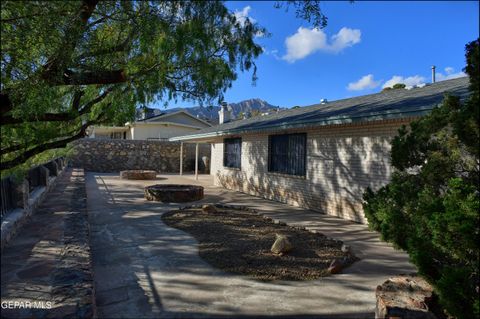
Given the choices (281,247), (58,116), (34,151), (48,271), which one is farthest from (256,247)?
(34,151)

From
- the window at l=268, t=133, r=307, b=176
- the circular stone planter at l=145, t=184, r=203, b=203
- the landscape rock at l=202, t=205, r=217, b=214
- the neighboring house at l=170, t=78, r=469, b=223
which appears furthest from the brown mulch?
the window at l=268, t=133, r=307, b=176

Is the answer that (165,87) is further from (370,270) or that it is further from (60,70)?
(370,270)

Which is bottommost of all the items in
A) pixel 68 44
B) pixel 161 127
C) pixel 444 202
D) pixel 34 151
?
pixel 444 202

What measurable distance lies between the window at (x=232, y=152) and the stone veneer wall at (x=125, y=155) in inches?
396

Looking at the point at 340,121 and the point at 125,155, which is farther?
the point at 125,155

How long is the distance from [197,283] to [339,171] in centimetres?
605

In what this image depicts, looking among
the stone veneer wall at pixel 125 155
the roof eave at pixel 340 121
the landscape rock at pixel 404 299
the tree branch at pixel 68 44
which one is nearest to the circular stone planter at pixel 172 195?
the roof eave at pixel 340 121

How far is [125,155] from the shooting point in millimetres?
25828

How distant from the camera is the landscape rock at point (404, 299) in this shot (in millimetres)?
3229

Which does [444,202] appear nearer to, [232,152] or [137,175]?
[232,152]

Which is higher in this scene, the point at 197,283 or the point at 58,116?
the point at 58,116

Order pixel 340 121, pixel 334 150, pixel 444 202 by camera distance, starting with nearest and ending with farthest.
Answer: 1. pixel 444 202
2. pixel 340 121
3. pixel 334 150

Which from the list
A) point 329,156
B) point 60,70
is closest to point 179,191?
point 329,156

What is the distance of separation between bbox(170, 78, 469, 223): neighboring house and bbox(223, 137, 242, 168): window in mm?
472
